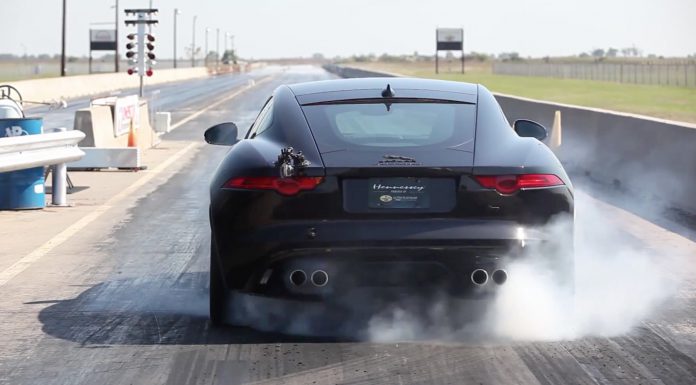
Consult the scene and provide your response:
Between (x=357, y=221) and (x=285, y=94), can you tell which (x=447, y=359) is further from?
(x=285, y=94)

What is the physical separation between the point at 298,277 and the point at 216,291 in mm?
641

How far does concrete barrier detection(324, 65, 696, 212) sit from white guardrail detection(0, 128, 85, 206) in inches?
268

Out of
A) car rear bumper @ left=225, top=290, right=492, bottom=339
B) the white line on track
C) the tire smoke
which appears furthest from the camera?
the white line on track

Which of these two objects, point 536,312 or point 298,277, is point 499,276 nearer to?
point 536,312

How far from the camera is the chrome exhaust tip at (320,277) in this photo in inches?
251

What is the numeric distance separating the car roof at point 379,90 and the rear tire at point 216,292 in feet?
3.65

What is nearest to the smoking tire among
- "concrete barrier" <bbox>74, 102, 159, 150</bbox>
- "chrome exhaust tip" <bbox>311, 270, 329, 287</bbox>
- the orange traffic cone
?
"chrome exhaust tip" <bbox>311, 270, 329, 287</bbox>

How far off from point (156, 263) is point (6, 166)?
3074 millimetres

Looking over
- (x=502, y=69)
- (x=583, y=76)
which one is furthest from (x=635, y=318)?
(x=502, y=69)

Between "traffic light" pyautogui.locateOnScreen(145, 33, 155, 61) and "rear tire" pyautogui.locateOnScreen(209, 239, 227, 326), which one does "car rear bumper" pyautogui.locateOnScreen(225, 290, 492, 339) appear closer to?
"rear tire" pyautogui.locateOnScreen(209, 239, 227, 326)

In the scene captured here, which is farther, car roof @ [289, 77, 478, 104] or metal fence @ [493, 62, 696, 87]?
metal fence @ [493, 62, 696, 87]

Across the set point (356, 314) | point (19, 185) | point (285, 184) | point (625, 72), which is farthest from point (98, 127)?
point (625, 72)

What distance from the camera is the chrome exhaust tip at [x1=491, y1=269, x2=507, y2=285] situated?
21.0 feet

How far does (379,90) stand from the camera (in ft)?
24.0
